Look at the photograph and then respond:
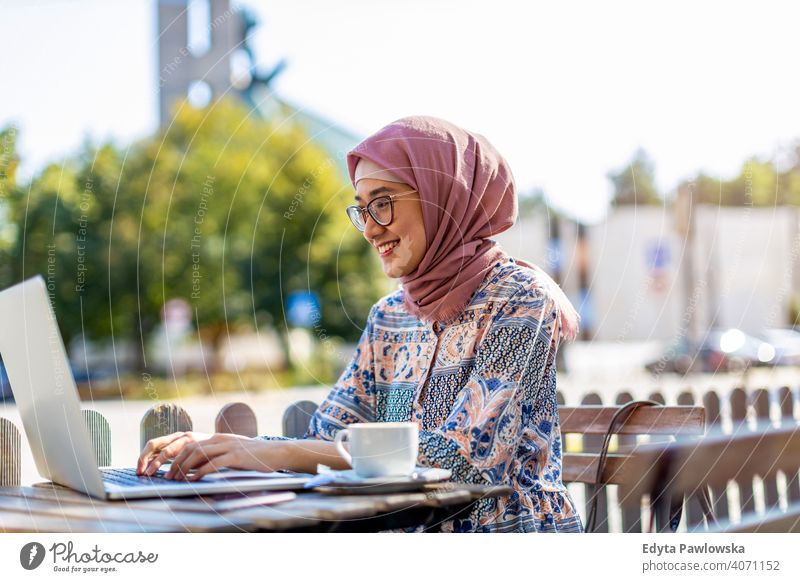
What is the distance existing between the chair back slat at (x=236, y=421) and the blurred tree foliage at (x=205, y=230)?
11280 millimetres

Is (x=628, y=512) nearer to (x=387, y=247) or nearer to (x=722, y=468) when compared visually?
(x=722, y=468)

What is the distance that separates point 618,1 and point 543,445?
1.22 metres

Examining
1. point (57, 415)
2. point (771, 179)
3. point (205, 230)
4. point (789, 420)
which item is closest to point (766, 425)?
point (789, 420)

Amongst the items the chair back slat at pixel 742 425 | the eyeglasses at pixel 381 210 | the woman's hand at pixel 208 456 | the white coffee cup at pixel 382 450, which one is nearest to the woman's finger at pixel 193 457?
the woman's hand at pixel 208 456

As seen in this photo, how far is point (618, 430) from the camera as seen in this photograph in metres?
2.11

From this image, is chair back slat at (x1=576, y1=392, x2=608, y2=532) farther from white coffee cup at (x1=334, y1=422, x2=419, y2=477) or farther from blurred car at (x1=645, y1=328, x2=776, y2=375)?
blurred car at (x1=645, y1=328, x2=776, y2=375)

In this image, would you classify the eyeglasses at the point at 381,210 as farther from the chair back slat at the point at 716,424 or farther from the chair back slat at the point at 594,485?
the chair back slat at the point at 716,424

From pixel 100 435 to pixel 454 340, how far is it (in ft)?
2.88

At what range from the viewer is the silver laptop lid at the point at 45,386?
1296mm

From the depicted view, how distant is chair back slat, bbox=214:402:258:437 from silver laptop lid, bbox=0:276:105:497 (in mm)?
618

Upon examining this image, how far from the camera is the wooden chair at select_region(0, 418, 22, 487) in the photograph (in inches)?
76.6

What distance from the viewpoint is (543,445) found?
1742mm
